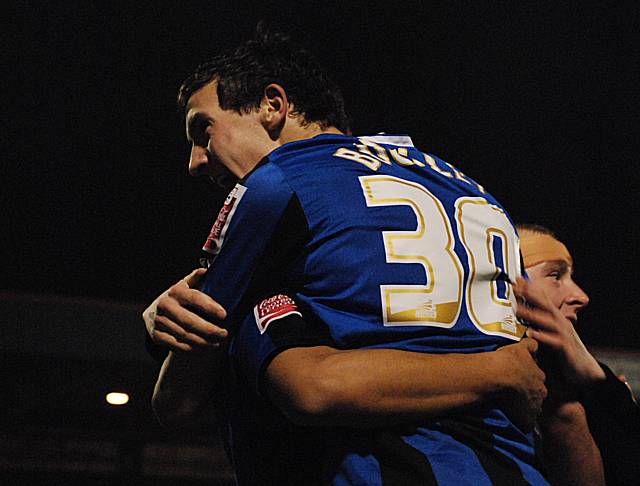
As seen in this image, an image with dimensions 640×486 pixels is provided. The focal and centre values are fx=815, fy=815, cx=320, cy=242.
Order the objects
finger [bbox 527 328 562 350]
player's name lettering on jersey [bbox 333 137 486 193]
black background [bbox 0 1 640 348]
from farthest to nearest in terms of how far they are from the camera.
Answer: black background [bbox 0 1 640 348], finger [bbox 527 328 562 350], player's name lettering on jersey [bbox 333 137 486 193]

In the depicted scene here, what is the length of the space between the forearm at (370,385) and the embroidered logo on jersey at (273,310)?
5 centimetres

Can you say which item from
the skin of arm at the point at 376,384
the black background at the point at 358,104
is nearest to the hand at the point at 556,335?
the skin of arm at the point at 376,384

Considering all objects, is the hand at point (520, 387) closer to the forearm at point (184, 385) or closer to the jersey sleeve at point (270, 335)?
the jersey sleeve at point (270, 335)

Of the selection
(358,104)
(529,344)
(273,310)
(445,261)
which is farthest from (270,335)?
(358,104)

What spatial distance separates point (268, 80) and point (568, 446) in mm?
802

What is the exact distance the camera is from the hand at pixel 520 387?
1.01m

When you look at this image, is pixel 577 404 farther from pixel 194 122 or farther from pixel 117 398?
pixel 117 398

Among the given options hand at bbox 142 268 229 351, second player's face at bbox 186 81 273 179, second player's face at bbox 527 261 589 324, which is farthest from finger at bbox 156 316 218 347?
second player's face at bbox 527 261 589 324

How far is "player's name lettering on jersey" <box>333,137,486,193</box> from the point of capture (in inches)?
44.4

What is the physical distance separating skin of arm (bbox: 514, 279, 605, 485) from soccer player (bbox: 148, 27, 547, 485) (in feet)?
0.69

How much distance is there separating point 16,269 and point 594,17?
3379mm

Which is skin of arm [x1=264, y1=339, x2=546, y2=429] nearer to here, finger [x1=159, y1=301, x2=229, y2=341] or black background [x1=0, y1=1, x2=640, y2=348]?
finger [x1=159, y1=301, x2=229, y2=341]

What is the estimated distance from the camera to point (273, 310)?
39.6 inches

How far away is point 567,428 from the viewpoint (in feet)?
4.35
